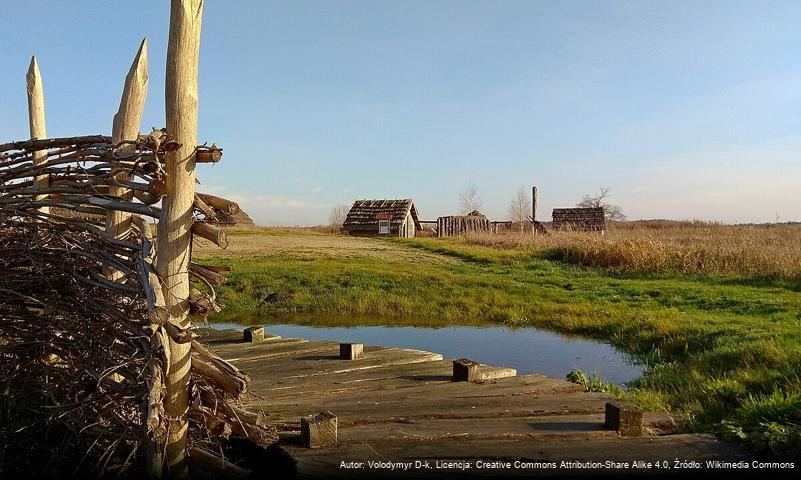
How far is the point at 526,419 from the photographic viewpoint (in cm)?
417

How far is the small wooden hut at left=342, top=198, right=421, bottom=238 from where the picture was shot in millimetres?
48156

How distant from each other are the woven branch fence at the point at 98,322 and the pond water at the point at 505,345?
5.43 m

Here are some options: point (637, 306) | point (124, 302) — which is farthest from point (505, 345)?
point (124, 302)

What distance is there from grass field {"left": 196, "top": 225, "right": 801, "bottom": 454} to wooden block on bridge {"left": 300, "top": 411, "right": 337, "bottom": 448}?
2732 mm

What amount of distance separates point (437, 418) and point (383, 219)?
44.3 m

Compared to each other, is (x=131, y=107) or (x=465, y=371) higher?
(x=131, y=107)

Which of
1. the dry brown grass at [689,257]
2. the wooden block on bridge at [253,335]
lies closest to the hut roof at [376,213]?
the dry brown grass at [689,257]

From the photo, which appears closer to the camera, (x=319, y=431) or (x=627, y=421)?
(x=319, y=431)

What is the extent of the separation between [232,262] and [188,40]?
55.1 feet

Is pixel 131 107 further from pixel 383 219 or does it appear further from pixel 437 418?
pixel 383 219

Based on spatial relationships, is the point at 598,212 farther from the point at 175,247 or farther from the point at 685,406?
the point at 175,247

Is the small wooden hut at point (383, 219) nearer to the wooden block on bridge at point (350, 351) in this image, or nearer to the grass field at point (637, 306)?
the grass field at point (637, 306)

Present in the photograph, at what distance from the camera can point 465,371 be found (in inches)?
200

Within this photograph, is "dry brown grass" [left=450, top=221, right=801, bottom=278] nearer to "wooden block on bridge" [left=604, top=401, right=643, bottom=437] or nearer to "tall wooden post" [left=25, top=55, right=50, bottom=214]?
"wooden block on bridge" [left=604, top=401, right=643, bottom=437]
